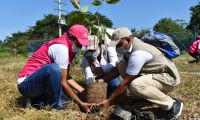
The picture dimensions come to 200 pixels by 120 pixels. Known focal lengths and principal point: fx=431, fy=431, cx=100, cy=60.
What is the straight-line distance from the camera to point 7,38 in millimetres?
66375

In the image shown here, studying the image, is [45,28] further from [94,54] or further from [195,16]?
[94,54]

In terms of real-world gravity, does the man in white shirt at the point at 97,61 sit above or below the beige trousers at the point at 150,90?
above

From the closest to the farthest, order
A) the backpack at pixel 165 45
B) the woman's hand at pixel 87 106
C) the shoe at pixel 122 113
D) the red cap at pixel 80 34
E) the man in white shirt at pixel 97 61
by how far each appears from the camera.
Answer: the shoe at pixel 122 113
the red cap at pixel 80 34
the woman's hand at pixel 87 106
the backpack at pixel 165 45
the man in white shirt at pixel 97 61

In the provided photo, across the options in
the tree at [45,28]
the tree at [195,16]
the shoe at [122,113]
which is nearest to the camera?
the shoe at [122,113]

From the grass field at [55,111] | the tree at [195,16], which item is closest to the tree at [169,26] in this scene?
the tree at [195,16]

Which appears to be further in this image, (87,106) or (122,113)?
(87,106)

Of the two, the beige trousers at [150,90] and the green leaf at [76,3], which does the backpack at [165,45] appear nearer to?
the beige trousers at [150,90]

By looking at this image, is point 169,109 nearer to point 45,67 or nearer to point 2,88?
point 45,67

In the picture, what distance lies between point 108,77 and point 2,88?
2.14 m

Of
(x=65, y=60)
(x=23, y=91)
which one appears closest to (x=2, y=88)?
(x=23, y=91)

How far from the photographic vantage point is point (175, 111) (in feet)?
15.9

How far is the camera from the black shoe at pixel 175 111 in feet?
15.8

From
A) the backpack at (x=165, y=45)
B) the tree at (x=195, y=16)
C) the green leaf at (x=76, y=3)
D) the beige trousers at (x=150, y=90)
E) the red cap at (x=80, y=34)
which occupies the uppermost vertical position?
the green leaf at (x=76, y=3)

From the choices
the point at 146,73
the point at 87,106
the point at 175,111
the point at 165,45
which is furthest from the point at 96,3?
the point at 175,111
